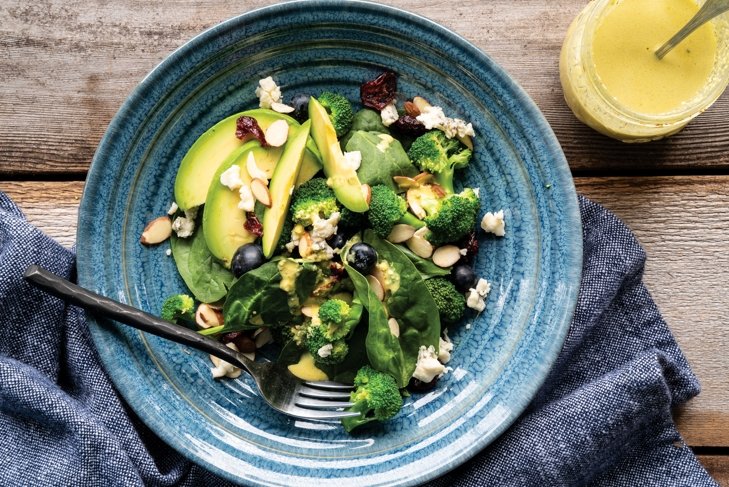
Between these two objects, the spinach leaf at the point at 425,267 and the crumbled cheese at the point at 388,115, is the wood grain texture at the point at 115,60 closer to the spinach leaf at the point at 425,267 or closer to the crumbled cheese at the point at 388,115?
the crumbled cheese at the point at 388,115

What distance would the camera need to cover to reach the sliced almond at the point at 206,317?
6.47 ft

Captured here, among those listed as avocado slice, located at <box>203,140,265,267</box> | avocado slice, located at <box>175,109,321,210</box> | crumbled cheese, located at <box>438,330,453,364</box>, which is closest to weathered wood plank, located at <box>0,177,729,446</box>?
avocado slice, located at <box>175,109,321,210</box>

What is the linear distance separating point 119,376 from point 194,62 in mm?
906

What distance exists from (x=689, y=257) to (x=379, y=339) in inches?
42.1

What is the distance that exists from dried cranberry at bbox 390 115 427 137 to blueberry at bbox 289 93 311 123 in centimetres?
26

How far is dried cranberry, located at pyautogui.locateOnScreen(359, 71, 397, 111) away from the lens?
1999 millimetres

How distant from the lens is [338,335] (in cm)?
185

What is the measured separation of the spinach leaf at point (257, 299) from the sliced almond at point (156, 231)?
30 centimetres

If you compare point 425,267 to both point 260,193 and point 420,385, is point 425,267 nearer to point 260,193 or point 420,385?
point 420,385

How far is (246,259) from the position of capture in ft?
6.09

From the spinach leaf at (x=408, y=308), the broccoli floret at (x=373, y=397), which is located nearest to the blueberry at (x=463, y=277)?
the spinach leaf at (x=408, y=308)

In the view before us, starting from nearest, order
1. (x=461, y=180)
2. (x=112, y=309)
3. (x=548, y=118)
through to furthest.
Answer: (x=112, y=309), (x=461, y=180), (x=548, y=118)

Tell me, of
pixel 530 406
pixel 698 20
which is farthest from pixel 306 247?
pixel 698 20

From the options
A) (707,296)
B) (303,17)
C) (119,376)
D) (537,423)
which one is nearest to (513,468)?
(537,423)
